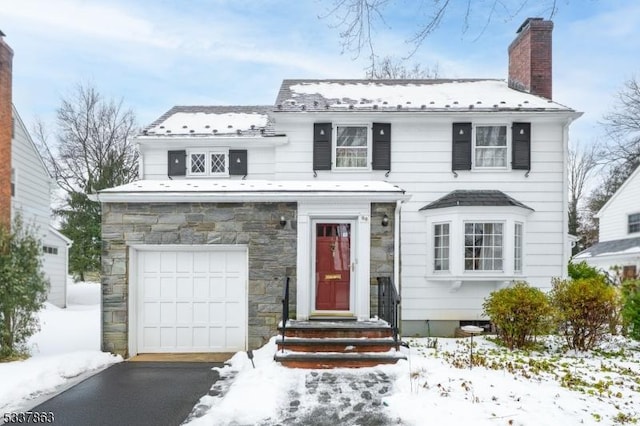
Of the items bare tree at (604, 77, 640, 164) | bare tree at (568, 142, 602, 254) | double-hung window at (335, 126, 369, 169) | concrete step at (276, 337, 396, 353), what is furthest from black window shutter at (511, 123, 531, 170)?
bare tree at (568, 142, 602, 254)

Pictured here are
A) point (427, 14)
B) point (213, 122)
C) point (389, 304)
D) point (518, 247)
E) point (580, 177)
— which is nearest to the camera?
point (427, 14)

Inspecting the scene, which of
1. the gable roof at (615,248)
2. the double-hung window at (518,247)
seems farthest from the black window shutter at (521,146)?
the gable roof at (615,248)

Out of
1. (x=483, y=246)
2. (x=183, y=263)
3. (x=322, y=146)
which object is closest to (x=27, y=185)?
(x=183, y=263)

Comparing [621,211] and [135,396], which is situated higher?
[621,211]

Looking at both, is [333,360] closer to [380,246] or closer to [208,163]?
[380,246]

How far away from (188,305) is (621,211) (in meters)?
19.6

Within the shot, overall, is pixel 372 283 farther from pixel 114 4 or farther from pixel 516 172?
pixel 114 4

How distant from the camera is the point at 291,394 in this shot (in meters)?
5.36

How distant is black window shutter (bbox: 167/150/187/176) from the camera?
11297 mm

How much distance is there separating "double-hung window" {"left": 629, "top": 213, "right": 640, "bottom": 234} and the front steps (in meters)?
16.5

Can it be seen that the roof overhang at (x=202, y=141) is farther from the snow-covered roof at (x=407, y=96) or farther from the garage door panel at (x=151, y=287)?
the garage door panel at (x=151, y=287)

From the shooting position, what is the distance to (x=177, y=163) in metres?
11.3

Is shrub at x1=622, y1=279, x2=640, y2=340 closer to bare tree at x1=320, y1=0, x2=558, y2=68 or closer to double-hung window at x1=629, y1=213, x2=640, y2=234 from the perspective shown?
bare tree at x1=320, y1=0, x2=558, y2=68

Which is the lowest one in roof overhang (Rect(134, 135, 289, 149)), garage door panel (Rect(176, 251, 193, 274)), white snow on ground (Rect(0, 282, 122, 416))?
white snow on ground (Rect(0, 282, 122, 416))
